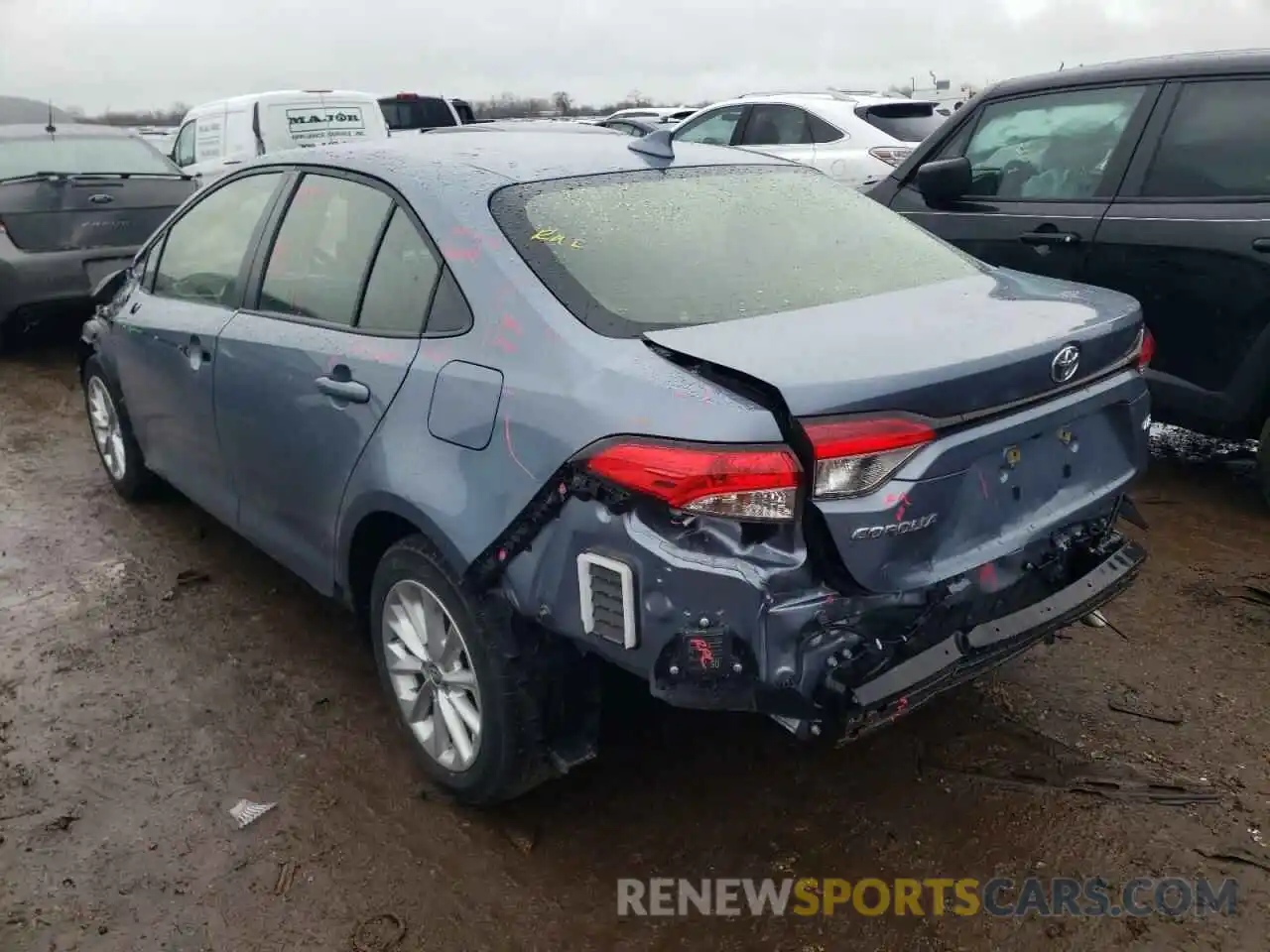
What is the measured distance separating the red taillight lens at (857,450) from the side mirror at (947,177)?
9.95ft

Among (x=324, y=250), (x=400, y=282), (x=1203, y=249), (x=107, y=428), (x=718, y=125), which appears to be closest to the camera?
(x=400, y=282)

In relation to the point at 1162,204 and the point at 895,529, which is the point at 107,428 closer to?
the point at 895,529

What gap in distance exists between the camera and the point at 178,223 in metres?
3.98

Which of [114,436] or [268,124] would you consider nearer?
[114,436]

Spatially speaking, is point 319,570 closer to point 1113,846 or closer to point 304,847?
point 304,847

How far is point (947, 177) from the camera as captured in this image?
4.68 m

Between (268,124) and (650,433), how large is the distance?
32.4ft

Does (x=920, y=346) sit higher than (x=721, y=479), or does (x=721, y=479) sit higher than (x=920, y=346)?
(x=920, y=346)

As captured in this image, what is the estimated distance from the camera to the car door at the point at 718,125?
9.96 meters

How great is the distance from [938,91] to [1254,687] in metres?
18.8

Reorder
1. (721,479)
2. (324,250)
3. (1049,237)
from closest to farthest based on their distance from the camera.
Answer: (721,479)
(324,250)
(1049,237)

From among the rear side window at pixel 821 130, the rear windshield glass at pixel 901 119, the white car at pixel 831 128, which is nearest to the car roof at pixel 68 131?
the white car at pixel 831 128

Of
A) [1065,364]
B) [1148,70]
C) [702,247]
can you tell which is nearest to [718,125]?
[1148,70]

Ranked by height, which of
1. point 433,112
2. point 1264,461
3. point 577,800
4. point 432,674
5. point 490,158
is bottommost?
point 577,800
